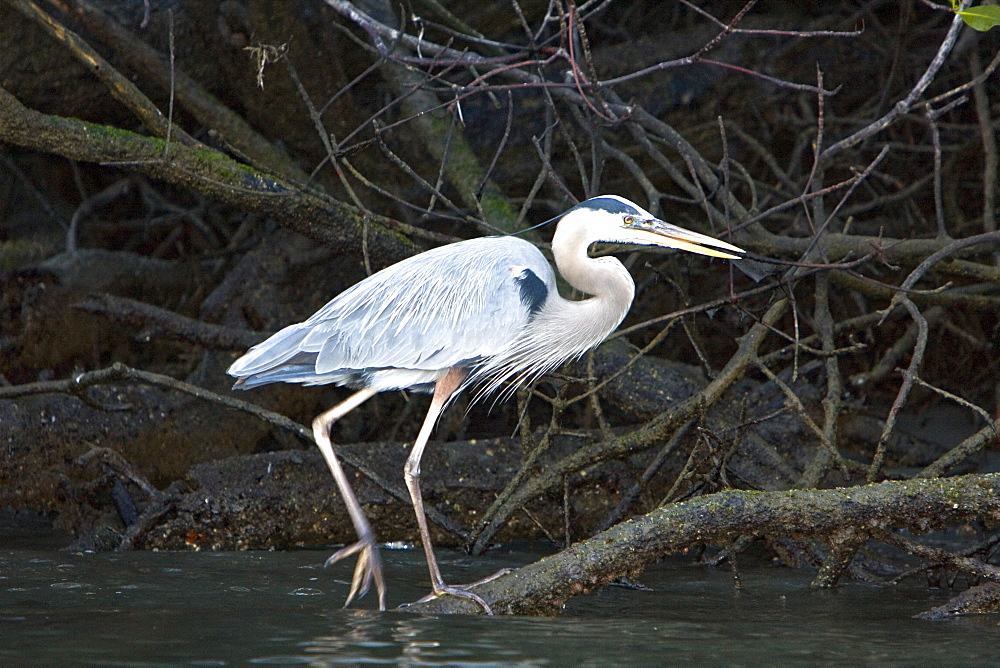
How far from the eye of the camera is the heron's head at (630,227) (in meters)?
4.23

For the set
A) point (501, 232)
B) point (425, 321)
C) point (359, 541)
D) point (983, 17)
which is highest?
point (983, 17)

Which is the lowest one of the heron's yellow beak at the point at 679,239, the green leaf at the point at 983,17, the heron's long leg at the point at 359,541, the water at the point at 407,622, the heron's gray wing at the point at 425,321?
the water at the point at 407,622

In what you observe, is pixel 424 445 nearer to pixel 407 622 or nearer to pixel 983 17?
pixel 407 622

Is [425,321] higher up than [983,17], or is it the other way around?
[983,17]

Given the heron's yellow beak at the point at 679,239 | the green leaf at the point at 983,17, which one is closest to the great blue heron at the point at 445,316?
the heron's yellow beak at the point at 679,239

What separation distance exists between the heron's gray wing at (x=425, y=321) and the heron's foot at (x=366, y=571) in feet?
2.28

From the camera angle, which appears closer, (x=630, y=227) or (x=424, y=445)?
(x=630, y=227)

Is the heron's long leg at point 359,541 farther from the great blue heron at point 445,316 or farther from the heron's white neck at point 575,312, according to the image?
the heron's white neck at point 575,312

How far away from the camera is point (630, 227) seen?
4285 millimetres

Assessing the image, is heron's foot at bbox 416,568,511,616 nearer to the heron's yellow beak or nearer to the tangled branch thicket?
the tangled branch thicket

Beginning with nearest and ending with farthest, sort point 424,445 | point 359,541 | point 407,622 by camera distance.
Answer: point 407,622, point 359,541, point 424,445

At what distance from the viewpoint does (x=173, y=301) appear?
22.2 feet

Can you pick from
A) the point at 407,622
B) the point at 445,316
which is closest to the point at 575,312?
the point at 445,316

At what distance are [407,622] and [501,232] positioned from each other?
196 cm
